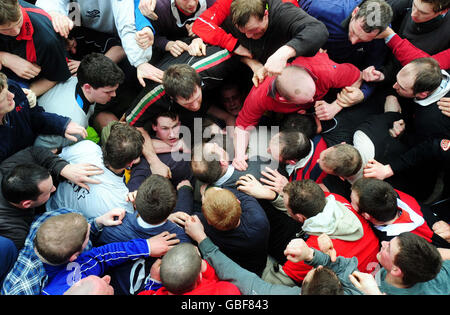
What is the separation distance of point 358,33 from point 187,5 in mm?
1571

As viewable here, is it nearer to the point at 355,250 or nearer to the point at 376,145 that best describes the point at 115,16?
the point at 376,145

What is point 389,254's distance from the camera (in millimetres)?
2121

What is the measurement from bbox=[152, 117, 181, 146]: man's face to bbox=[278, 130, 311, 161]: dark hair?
106 cm

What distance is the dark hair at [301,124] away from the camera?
295cm

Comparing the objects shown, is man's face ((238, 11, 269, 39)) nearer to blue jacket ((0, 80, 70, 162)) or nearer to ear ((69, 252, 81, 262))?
blue jacket ((0, 80, 70, 162))

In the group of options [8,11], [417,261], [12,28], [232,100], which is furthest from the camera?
[232,100]

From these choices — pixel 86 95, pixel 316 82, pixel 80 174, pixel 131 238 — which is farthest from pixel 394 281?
pixel 86 95

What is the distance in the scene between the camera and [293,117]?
3018 millimetres

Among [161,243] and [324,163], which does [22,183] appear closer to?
[161,243]

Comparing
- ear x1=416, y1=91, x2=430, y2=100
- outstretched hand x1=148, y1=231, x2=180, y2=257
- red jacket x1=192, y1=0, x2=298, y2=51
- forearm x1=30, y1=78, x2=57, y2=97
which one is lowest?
outstretched hand x1=148, y1=231, x2=180, y2=257

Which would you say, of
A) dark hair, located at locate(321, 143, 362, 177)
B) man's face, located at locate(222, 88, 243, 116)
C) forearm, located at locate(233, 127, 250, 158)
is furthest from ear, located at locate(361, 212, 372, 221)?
man's face, located at locate(222, 88, 243, 116)

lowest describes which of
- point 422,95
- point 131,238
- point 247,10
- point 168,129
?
point 131,238

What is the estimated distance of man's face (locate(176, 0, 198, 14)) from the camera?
3066 millimetres

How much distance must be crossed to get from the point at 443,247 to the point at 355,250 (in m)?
0.71
